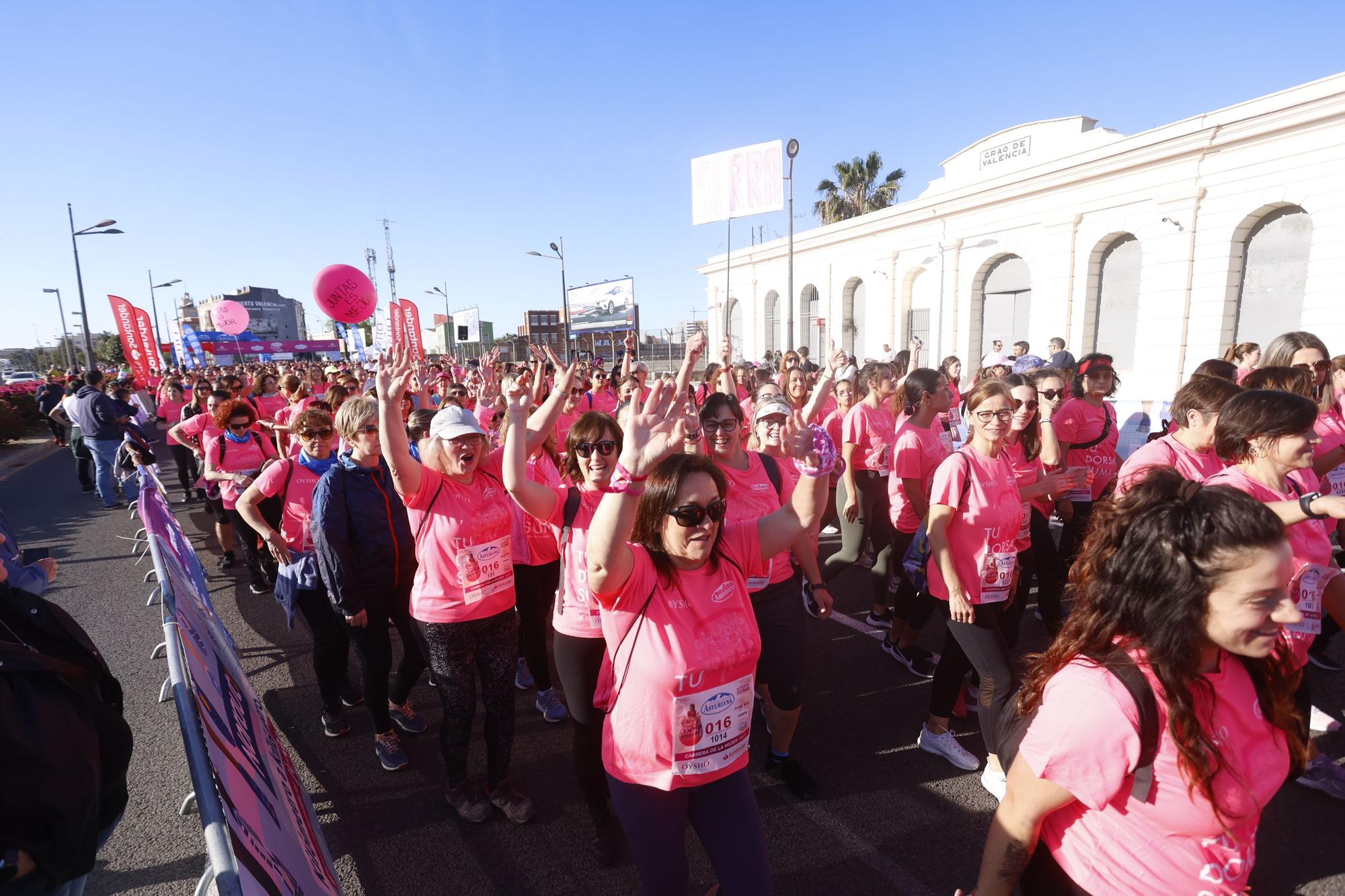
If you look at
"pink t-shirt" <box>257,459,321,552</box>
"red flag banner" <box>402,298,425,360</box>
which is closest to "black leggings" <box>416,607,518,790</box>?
"pink t-shirt" <box>257,459,321,552</box>

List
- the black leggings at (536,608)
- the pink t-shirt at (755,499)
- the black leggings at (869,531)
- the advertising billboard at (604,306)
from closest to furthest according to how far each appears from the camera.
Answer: the pink t-shirt at (755,499), the black leggings at (536,608), the black leggings at (869,531), the advertising billboard at (604,306)

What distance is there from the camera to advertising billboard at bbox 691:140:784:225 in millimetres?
16297

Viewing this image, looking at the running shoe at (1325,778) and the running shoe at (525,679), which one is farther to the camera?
the running shoe at (525,679)

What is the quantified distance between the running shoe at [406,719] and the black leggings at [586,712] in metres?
1.54

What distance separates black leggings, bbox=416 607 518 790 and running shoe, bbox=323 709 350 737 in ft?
3.66

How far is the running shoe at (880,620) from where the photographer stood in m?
5.16

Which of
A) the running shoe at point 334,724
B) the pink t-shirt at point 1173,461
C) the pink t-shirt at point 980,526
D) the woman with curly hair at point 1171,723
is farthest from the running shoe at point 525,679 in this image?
the pink t-shirt at point 1173,461

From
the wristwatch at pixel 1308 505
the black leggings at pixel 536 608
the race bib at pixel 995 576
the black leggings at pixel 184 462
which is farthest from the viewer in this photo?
the black leggings at pixel 184 462

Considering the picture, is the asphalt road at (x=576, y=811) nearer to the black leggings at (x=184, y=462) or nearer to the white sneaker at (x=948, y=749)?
the white sneaker at (x=948, y=749)

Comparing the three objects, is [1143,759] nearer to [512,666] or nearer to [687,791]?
[687,791]

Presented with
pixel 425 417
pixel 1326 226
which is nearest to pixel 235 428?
pixel 425 417

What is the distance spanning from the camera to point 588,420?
303cm

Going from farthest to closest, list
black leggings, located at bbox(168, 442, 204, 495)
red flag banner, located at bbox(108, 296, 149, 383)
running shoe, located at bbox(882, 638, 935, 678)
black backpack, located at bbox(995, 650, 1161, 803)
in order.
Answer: red flag banner, located at bbox(108, 296, 149, 383) < black leggings, located at bbox(168, 442, 204, 495) < running shoe, located at bbox(882, 638, 935, 678) < black backpack, located at bbox(995, 650, 1161, 803)

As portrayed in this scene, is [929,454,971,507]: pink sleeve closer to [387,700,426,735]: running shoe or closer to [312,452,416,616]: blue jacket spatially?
[312,452,416,616]: blue jacket
